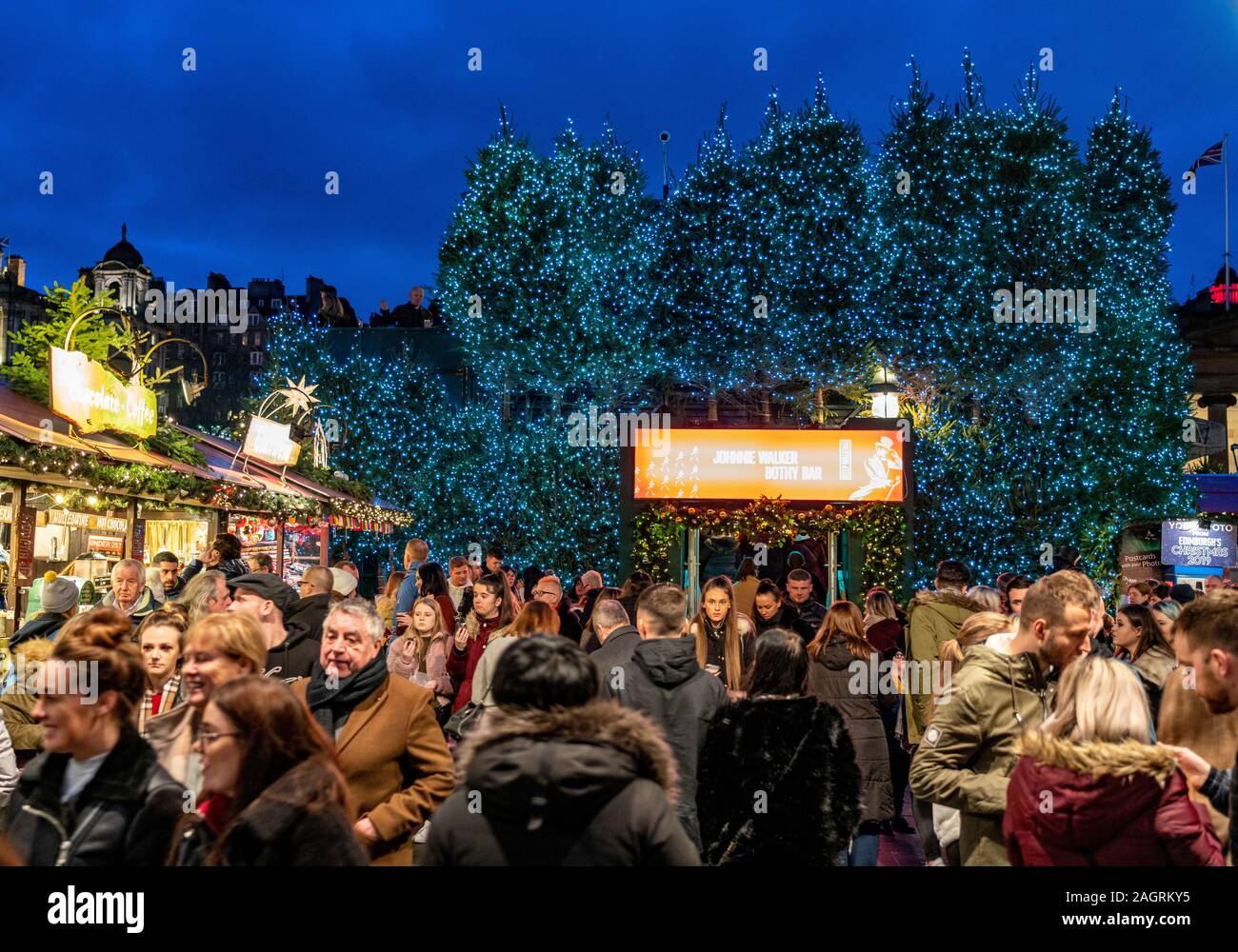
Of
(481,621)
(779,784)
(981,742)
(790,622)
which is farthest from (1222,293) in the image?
(779,784)

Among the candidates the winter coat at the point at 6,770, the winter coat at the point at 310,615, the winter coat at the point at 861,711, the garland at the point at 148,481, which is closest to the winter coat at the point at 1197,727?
the winter coat at the point at 861,711

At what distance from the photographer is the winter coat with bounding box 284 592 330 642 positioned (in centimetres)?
642

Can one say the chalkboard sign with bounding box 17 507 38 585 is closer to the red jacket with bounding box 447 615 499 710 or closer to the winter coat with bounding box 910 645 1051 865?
the red jacket with bounding box 447 615 499 710

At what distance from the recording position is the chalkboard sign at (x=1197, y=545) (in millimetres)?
19609

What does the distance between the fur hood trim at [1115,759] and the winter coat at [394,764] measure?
2.34 meters

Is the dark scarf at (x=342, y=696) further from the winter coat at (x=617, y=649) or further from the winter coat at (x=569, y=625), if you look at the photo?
the winter coat at (x=569, y=625)

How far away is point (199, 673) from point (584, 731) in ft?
6.28

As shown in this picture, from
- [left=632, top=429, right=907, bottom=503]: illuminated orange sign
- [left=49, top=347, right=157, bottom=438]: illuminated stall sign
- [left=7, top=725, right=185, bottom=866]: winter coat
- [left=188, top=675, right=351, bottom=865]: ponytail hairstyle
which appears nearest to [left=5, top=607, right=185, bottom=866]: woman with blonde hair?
[left=7, top=725, right=185, bottom=866]: winter coat

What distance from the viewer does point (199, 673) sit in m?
3.91
